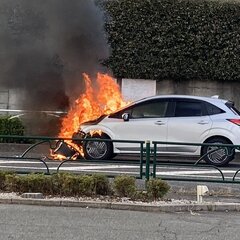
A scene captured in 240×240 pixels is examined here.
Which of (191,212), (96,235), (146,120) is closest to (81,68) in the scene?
(146,120)

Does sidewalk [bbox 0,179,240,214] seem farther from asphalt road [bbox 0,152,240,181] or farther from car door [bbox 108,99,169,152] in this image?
car door [bbox 108,99,169,152]

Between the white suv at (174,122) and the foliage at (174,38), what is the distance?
14.2ft

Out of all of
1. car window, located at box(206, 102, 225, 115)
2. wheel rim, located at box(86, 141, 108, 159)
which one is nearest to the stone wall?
car window, located at box(206, 102, 225, 115)

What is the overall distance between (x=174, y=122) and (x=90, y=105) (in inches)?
97.2

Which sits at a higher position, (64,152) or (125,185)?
(64,152)

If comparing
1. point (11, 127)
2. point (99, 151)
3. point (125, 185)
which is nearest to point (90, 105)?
point (11, 127)

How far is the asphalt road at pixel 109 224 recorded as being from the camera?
6.16 metres

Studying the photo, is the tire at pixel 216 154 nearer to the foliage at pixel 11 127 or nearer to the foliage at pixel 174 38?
the foliage at pixel 11 127

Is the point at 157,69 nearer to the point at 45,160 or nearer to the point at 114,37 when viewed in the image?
the point at 114,37

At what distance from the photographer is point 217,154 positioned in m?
9.60

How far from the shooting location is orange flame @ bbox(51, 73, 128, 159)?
13867 millimetres

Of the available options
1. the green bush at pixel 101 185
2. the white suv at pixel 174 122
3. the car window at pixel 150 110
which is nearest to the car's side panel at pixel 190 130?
the white suv at pixel 174 122

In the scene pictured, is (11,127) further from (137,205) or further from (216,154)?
(137,205)

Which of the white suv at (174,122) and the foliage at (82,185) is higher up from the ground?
the white suv at (174,122)
